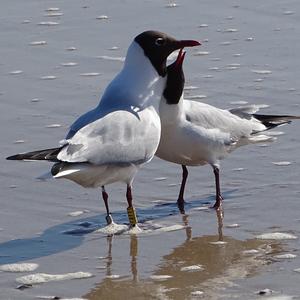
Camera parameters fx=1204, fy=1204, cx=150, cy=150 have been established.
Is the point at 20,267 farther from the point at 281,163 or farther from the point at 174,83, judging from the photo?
the point at 281,163

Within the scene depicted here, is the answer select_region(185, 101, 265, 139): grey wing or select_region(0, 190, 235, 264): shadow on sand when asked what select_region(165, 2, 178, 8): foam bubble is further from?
select_region(0, 190, 235, 264): shadow on sand

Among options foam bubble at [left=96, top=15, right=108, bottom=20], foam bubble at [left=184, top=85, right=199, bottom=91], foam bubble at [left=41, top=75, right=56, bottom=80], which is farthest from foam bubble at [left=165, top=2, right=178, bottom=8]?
foam bubble at [left=184, top=85, right=199, bottom=91]

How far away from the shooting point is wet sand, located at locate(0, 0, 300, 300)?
6.29m

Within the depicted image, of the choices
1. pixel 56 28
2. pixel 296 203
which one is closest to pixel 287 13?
pixel 56 28

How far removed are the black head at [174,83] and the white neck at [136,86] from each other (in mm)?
72

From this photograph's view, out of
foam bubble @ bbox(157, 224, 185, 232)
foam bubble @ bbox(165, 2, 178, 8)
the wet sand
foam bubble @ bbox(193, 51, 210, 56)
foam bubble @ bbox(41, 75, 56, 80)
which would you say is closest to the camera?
the wet sand

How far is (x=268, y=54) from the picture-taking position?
10.8 m

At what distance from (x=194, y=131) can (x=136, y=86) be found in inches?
22.1

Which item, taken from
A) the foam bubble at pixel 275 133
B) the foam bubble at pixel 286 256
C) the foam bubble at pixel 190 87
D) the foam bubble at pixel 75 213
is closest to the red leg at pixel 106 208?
the foam bubble at pixel 75 213

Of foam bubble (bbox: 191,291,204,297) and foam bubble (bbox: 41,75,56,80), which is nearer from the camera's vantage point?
foam bubble (bbox: 191,291,204,297)

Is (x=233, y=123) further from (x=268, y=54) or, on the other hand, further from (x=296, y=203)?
(x=268, y=54)

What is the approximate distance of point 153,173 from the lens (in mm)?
8203

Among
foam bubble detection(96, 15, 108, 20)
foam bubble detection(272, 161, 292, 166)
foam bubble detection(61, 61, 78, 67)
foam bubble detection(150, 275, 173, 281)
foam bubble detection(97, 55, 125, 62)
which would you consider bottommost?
foam bubble detection(150, 275, 173, 281)

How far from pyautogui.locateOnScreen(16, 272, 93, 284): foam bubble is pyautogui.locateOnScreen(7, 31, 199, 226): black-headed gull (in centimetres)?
58
